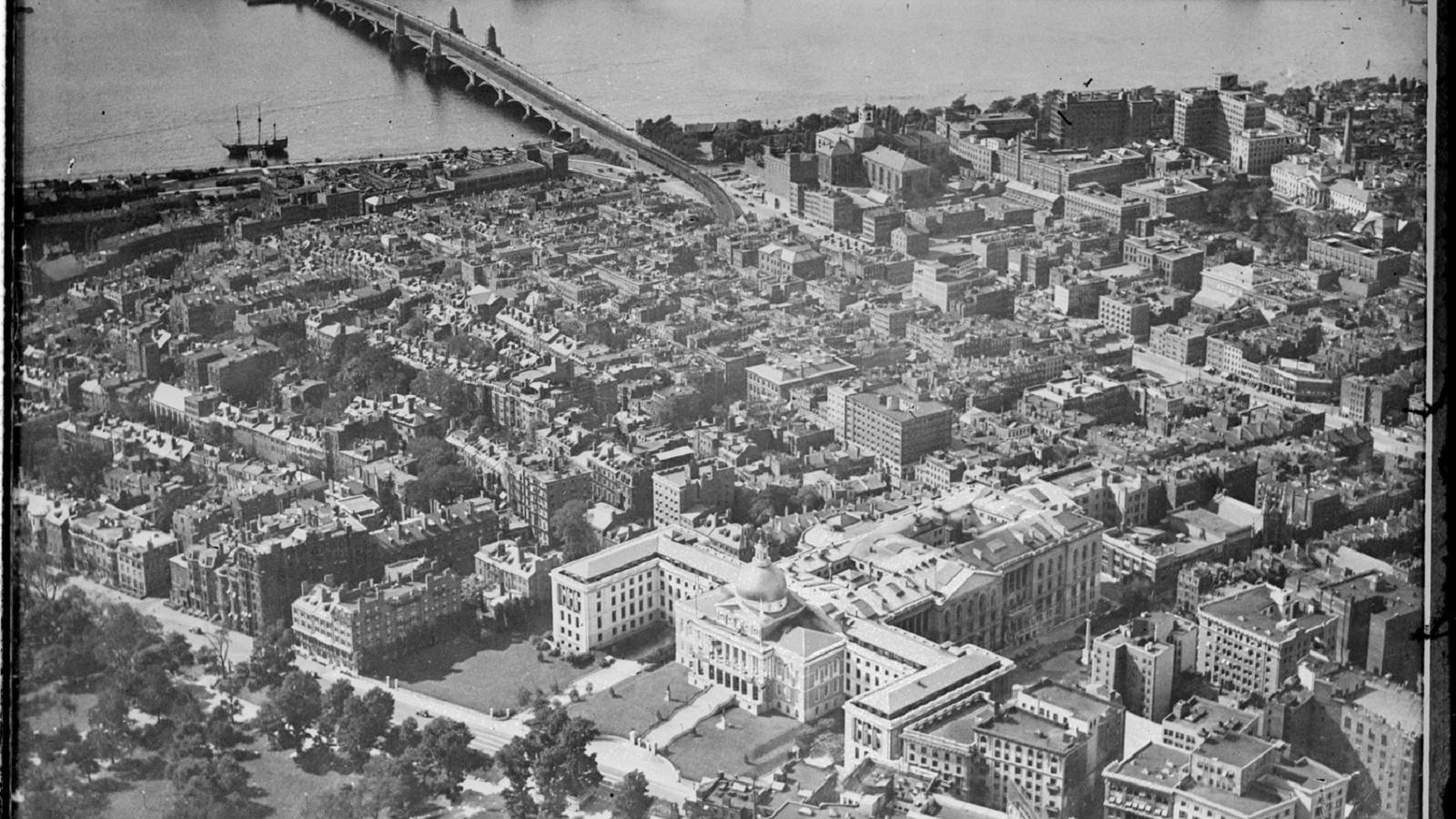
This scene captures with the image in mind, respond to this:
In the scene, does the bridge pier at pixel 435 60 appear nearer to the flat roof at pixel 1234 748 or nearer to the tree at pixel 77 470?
the tree at pixel 77 470

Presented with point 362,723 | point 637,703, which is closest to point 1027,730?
point 637,703

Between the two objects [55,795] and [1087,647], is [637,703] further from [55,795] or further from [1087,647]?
[55,795]

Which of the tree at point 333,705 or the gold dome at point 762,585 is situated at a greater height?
the gold dome at point 762,585

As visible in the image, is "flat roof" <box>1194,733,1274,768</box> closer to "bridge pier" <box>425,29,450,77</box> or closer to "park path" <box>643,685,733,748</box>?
"park path" <box>643,685,733,748</box>

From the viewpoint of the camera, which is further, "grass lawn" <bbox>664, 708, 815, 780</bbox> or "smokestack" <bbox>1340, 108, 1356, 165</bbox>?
"smokestack" <bbox>1340, 108, 1356, 165</bbox>

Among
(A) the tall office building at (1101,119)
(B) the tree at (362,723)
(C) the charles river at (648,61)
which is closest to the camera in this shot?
(B) the tree at (362,723)

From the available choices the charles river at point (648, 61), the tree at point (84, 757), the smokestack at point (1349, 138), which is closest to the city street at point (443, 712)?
A: the tree at point (84, 757)

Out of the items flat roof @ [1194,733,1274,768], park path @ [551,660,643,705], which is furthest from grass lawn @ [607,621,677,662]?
flat roof @ [1194,733,1274,768]
